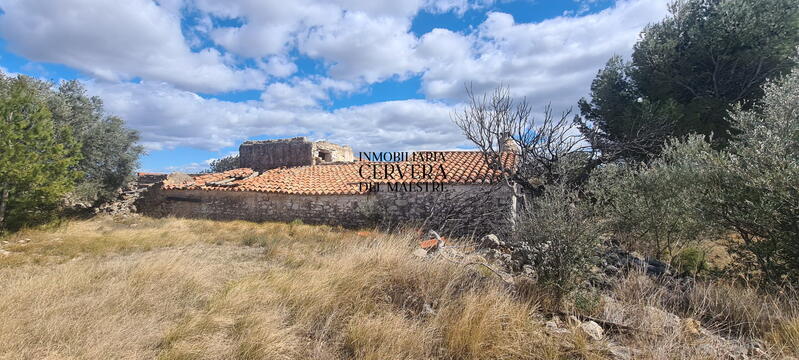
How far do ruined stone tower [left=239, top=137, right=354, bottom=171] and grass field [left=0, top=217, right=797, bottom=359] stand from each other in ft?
40.9

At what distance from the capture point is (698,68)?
38.9 ft

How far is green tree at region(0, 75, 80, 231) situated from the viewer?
8.78 metres

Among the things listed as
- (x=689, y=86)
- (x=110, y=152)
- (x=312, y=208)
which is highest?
(x=689, y=86)

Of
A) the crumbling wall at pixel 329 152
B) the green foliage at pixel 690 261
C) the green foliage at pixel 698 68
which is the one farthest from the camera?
the crumbling wall at pixel 329 152

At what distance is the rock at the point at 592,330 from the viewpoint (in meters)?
2.94

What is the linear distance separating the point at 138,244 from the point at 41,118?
5.82m

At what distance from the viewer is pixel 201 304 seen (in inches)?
149

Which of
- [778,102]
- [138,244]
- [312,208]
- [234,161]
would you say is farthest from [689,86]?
[234,161]

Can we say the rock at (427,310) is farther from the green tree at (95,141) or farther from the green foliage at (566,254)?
the green tree at (95,141)

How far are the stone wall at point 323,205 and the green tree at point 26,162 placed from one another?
12.2 ft

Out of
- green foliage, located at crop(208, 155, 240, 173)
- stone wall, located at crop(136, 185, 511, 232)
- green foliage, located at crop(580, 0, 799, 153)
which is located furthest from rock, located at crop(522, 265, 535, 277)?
green foliage, located at crop(208, 155, 240, 173)

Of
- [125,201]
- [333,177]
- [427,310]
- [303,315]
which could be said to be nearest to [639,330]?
[427,310]

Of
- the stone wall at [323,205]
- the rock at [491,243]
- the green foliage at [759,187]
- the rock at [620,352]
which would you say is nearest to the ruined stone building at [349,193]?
the stone wall at [323,205]

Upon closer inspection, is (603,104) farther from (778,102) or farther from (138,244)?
(138,244)
